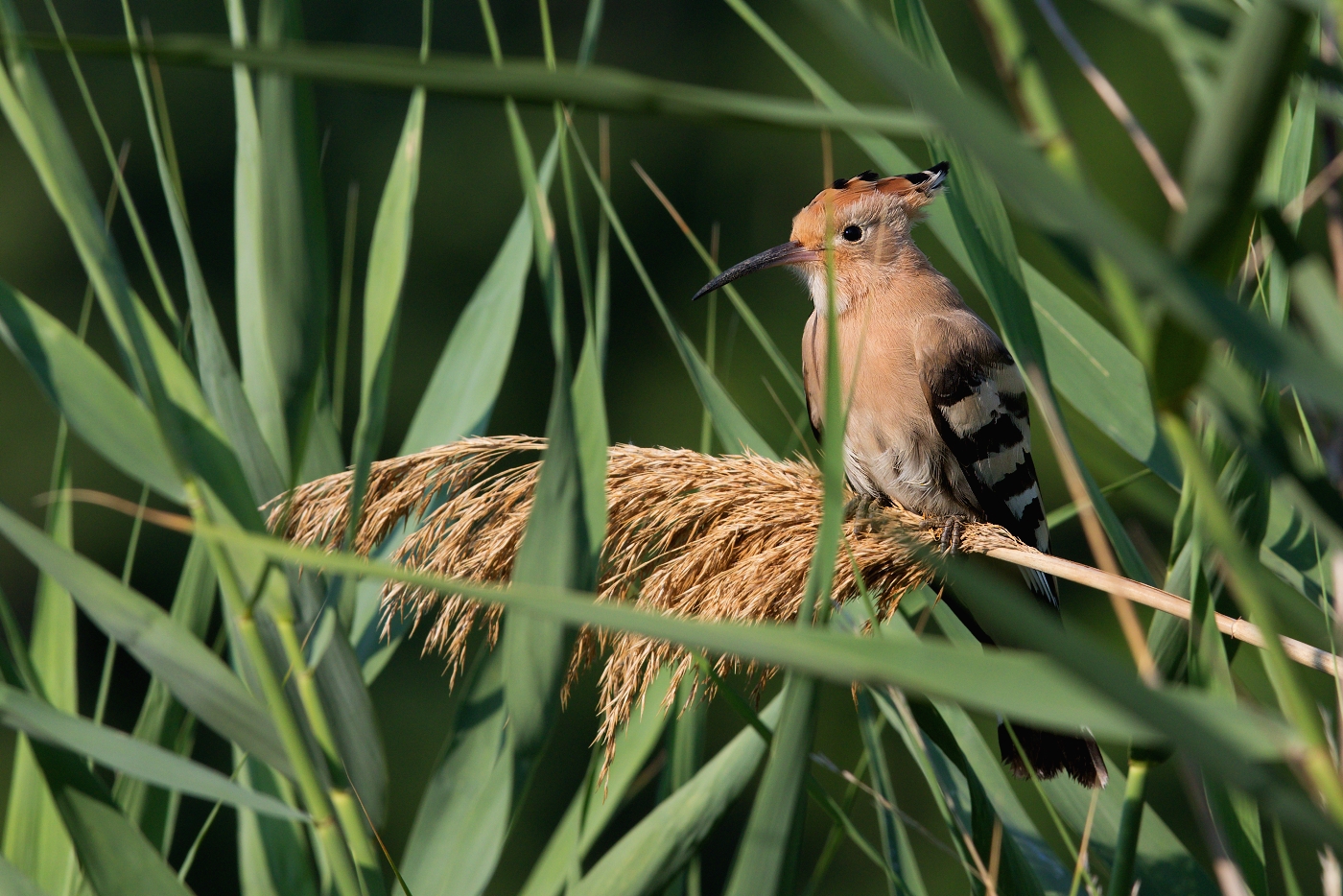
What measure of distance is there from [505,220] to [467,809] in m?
6.05

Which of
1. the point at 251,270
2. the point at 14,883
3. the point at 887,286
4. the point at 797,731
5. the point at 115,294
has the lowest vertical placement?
the point at 14,883

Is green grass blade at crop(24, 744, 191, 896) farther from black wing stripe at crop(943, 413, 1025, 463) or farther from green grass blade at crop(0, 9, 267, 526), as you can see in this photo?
black wing stripe at crop(943, 413, 1025, 463)

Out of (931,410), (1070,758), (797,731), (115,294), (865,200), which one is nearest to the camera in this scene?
(797,731)

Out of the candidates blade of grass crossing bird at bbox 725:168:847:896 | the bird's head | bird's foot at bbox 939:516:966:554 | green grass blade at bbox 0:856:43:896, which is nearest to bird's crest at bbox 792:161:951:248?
the bird's head

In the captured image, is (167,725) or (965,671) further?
(167,725)

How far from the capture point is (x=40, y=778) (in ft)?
3.83

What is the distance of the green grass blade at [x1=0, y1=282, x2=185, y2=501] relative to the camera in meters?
0.94

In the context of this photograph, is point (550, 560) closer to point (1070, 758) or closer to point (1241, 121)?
point (1241, 121)

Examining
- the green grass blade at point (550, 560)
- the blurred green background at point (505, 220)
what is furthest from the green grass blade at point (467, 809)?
the blurred green background at point (505, 220)

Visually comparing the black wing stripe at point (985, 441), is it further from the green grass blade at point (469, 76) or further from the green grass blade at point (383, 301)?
the green grass blade at point (469, 76)

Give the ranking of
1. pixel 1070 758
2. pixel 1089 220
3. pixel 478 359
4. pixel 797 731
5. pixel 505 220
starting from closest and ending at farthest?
pixel 1089 220 → pixel 797 731 → pixel 1070 758 → pixel 478 359 → pixel 505 220

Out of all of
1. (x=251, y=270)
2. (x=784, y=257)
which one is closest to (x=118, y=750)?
(x=251, y=270)

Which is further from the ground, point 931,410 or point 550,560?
point 931,410

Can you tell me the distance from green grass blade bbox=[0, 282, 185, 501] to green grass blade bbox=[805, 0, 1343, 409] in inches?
27.2
